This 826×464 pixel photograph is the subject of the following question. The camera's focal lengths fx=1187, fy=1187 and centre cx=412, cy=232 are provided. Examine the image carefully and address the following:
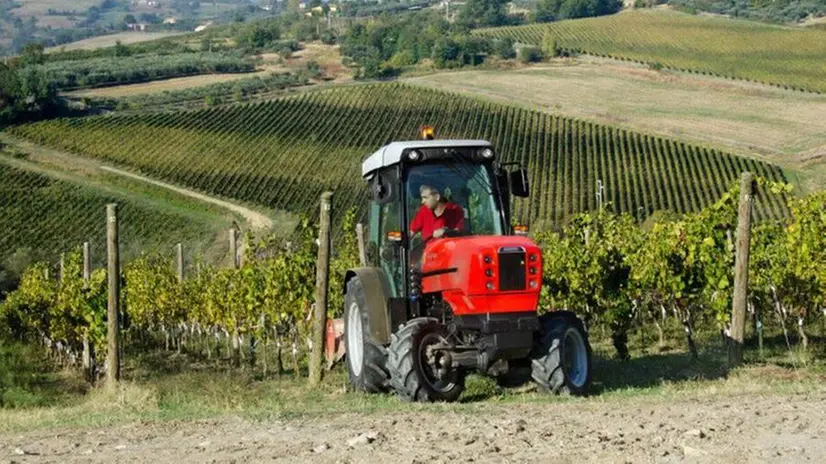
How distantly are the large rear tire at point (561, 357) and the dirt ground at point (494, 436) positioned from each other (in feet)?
3.02

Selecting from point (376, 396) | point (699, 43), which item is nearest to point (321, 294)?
point (376, 396)

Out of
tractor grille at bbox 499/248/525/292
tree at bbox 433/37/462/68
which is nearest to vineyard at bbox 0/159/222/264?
tractor grille at bbox 499/248/525/292

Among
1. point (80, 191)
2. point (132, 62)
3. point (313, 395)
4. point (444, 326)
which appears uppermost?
point (132, 62)

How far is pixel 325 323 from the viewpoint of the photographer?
13.6 metres

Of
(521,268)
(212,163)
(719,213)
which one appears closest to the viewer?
(521,268)

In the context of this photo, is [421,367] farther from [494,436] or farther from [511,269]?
[494,436]

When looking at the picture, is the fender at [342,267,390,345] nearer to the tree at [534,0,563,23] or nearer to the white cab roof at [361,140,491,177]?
the white cab roof at [361,140,491,177]

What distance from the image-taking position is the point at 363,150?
58062mm

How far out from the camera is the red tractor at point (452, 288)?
32.9 ft

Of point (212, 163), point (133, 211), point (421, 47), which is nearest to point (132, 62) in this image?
point (421, 47)

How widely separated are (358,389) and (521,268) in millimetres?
2509

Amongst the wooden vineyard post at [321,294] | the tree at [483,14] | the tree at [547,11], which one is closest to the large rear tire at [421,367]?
the wooden vineyard post at [321,294]

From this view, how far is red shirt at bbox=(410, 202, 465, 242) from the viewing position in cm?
1066

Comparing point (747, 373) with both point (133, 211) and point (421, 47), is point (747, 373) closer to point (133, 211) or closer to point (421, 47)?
point (133, 211)
